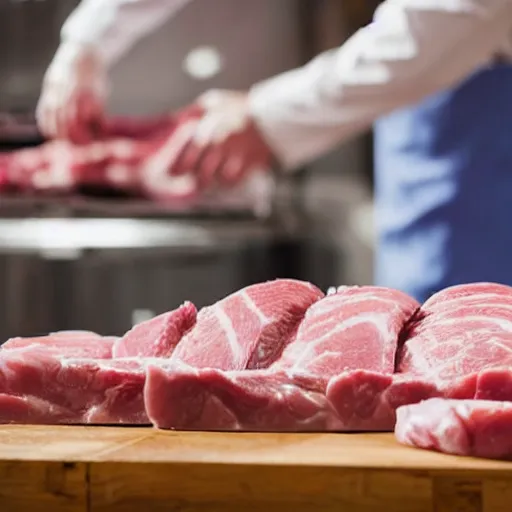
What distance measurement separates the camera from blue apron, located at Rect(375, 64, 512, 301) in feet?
8.40

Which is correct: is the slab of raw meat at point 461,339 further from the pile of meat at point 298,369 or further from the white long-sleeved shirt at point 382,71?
the white long-sleeved shirt at point 382,71

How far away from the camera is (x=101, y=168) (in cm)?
311

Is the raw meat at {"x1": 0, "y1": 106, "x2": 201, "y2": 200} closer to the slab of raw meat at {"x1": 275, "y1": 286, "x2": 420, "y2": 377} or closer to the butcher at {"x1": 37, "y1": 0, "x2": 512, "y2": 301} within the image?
the butcher at {"x1": 37, "y1": 0, "x2": 512, "y2": 301}

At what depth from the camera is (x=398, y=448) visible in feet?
3.78

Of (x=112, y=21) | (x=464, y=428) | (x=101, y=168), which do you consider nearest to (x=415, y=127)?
(x=101, y=168)

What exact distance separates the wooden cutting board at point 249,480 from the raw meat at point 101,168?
1.98m

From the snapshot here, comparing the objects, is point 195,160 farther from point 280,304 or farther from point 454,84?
point 280,304

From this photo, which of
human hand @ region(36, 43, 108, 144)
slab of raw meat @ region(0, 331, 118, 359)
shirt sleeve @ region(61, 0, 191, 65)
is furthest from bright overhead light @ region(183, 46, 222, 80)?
slab of raw meat @ region(0, 331, 118, 359)

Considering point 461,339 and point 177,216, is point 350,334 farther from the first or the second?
point 177,216

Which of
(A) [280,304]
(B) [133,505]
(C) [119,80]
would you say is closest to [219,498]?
(B) [133,505]

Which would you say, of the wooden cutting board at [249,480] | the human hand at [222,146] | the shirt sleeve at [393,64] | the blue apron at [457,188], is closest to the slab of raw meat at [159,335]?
the wooden cutting board at [249,480]

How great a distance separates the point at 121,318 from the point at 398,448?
6.94 ft

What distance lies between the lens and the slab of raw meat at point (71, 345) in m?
1.45

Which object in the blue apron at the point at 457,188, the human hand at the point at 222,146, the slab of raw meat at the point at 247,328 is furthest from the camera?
the human hand at the point at 222,146
